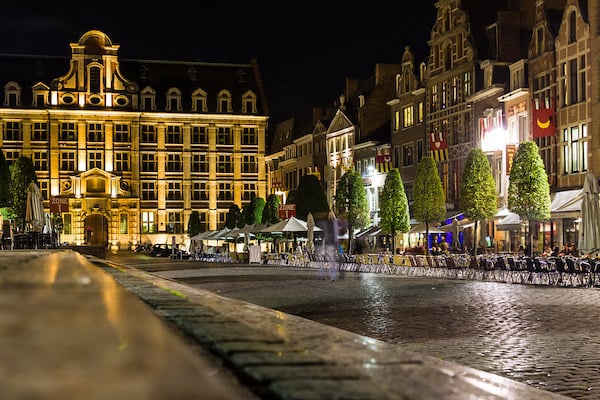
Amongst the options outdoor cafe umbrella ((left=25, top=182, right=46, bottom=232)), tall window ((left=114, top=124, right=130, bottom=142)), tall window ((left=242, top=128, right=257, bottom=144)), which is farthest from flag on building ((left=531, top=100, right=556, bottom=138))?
tall window ((left=242, top=128, right=257, bottom=144))

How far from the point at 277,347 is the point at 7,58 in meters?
117

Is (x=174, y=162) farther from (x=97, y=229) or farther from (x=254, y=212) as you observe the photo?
(x=254, y=212)

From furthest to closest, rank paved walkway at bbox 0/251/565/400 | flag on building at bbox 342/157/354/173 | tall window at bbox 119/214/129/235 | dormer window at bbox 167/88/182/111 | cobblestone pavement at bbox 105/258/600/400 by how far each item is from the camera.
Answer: dormer window at bbox 167/88/182/111 → tall window at bbox 119/214/129/235 → flag on building at bbox 342/157/354/173 → cobblestone pavement at bbox 105/258/600/400 → paved walkway at bbox 0/251/565/400

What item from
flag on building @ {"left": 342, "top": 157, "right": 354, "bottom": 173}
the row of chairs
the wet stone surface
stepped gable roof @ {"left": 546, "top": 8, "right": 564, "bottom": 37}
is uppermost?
stepped gable roof @ {"left": 546, "top": 8, "right": 564, "bottom": 37}

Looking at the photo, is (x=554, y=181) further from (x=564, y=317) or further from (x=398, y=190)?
(x=564, y=317)

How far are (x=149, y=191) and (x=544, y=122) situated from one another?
72466mm

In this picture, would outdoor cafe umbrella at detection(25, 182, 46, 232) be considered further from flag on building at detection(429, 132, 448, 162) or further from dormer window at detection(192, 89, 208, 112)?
dormer window at detection(192, 89, 208, 112)

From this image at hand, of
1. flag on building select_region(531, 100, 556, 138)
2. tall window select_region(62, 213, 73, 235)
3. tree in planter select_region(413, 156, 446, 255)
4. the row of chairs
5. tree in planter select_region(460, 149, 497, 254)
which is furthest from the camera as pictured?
tall window select_region(62, 213, 73, 235)

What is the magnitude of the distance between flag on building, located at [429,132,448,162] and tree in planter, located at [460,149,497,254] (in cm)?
1583

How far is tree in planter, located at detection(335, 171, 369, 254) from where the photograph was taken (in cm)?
5794

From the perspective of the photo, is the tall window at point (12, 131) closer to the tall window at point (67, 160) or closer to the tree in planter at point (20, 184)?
the tall window at point (67, 160)

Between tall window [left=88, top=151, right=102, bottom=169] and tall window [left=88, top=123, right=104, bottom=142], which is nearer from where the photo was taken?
tall window [left=88, top=123, right=104, bottom=142]

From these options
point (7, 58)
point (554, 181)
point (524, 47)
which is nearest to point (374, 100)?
point (524, 47)

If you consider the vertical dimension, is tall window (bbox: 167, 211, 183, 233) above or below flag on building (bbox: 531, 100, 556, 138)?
below
